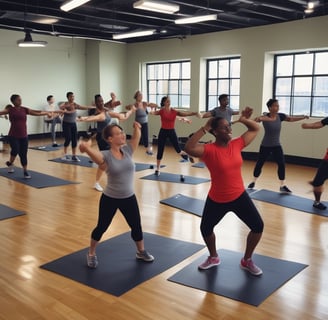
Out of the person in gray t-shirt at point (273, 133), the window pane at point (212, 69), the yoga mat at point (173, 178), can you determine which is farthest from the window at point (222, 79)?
the person in gray t-shirt at point (273, 133)

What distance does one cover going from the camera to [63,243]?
3.89m

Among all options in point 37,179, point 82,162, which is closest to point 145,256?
point 37,179

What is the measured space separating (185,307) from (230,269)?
2.24 ft

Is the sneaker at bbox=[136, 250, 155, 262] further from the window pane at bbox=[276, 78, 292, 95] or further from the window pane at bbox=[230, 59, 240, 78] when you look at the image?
the window pane at bbox=[230, 59, 240, 78]

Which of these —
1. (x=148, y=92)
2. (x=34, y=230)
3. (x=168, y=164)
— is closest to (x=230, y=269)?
(x=34, y=230)

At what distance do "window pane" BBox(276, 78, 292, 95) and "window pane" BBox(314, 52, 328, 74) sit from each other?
61cm

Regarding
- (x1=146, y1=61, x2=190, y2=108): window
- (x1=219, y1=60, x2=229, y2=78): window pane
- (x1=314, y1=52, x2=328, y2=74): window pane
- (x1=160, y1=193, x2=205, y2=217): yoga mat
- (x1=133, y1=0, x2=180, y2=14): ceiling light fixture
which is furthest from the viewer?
(x1=146, y1=61, x2=190, y2=108): window

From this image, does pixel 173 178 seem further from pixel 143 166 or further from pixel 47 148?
pixel 47 148

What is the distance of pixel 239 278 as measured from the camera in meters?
3.12

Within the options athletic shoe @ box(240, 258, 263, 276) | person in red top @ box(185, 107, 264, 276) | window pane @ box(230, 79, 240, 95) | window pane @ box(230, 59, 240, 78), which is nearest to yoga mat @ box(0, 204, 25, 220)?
person in red top @ box(185, 107, 264, 276)

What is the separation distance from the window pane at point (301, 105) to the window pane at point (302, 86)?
3.9 inches

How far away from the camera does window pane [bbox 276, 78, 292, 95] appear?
8.31 m

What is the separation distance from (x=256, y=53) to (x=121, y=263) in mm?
6448

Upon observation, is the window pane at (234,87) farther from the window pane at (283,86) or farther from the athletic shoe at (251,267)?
the athletic shoe at (251,267)
